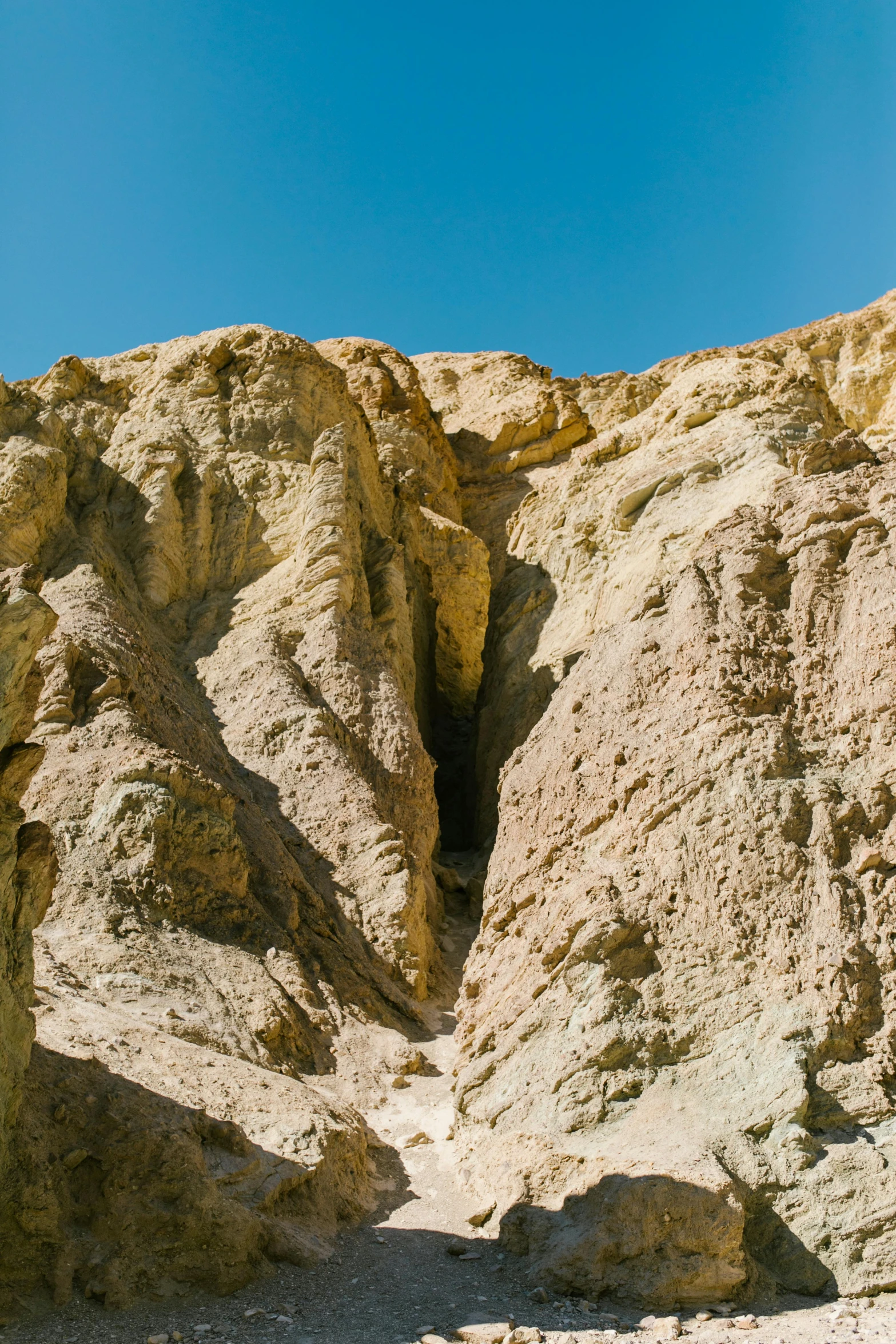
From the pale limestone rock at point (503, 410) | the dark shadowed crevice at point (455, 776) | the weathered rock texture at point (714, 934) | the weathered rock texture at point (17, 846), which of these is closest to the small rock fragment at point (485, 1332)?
the weathered rock texture at point (714, 934)

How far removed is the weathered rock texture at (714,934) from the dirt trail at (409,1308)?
1.16 feet

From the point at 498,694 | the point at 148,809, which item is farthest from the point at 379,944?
the point at 498,694

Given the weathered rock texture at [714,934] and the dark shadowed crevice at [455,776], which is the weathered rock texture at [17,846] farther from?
the dark shadowed crevice at [455,776]

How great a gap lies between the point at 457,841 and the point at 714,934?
14.0 metres

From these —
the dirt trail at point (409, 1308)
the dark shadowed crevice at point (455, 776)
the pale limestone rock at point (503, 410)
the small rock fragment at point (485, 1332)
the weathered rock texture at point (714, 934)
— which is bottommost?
the small rock fragment at point (485, 1332)

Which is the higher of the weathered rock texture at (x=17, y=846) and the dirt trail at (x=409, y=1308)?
the weathered rock texture at (x=17, y=846)

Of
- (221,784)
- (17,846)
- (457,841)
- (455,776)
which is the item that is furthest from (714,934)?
(455,776)

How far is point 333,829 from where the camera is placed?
18.9m

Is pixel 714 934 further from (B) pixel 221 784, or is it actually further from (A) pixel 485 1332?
(B) pixel 221 784

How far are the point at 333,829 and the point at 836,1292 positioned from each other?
470 inches

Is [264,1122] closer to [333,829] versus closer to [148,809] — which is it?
[148,809]

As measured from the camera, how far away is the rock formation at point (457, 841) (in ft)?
30.7

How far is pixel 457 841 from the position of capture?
2469cm

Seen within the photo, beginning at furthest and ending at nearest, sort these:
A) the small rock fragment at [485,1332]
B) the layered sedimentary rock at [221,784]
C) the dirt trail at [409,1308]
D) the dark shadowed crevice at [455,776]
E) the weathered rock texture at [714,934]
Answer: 1. the dark shadowed crevice at [455,776]
2. the layered sedimentary rock at [221,784]
3. the weathered rock texture at [714,934]
4. the small rock fragment at [485,1332]
5. the dirt trail at [409,1308]
